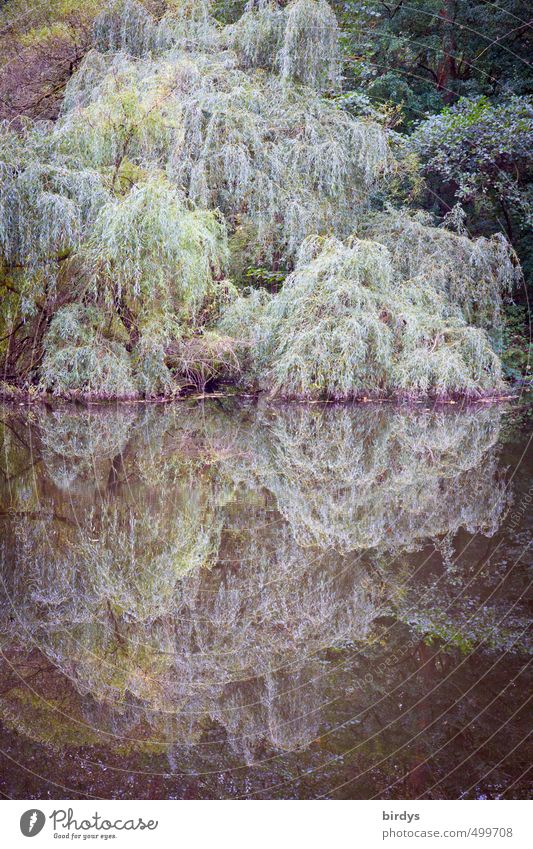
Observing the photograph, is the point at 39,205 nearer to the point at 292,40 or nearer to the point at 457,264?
the point at 292,40

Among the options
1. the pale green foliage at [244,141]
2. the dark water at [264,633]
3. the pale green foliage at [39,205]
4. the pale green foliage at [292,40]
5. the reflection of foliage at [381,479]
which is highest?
the pale green foliage at [292,40]

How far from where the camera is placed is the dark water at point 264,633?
1611 mm

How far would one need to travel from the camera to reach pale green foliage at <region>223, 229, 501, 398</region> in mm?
8266

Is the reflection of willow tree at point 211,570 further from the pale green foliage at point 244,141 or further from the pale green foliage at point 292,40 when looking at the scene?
the pale green foliage at point 292,40

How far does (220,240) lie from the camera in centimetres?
984

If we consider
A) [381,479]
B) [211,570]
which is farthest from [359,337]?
[211,570]

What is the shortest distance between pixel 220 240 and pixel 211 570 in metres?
7.68

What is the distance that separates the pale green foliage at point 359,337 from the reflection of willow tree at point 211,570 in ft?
9.40

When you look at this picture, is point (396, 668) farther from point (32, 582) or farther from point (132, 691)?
point (32, 582)

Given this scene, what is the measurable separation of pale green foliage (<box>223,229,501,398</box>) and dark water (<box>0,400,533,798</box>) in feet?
12.6

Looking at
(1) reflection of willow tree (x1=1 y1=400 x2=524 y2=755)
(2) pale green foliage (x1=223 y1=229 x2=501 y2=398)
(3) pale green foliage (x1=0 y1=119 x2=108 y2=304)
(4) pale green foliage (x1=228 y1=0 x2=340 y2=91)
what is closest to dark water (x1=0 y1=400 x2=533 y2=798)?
(1) reflection of willow tree (x1=1 y1=400 x2=524 y2=755)

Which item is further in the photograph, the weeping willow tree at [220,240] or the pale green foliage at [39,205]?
the weeping willow tree at [220,240]

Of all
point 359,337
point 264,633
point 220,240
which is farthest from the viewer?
point 220,240

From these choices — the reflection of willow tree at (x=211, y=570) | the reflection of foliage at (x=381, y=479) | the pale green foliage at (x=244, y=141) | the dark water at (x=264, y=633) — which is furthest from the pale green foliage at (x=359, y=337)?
the dark water at (x=264, y=633)
